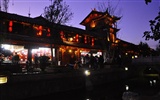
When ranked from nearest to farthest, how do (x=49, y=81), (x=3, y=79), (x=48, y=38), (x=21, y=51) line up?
(x=3, y=79) → (x=49, y=81) → (x=21, y=51) → (x=48, y=38)

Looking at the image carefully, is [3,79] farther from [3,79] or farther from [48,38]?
[48,38]

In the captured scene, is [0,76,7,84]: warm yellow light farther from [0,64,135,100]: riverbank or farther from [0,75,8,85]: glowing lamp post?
[0,64,135,100]: riverbank

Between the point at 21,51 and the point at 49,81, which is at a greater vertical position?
the point at 21,51

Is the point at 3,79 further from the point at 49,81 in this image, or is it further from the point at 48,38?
the point at 48,38

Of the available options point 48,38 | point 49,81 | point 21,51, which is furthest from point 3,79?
point 48,38

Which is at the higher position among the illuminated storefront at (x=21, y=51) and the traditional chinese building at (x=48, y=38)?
the traditional chinese building at (x=48, y=38)

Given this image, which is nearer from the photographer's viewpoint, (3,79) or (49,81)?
(3,79)

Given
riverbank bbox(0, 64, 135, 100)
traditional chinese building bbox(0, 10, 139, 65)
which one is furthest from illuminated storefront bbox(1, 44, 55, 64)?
riverbank bbox(0, 64, 135, 100)

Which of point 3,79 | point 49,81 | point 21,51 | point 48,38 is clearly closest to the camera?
point 3,79

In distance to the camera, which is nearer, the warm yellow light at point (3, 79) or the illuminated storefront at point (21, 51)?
the warm yellow light at point (3, 79)

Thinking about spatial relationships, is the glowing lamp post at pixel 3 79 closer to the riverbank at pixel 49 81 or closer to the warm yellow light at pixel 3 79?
the warm yellow light at pixel 3 79


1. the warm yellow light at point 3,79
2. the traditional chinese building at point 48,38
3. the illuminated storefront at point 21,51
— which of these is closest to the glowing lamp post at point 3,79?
the warm yellow light at point 3,79

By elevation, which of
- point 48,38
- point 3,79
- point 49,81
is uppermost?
point 48,38

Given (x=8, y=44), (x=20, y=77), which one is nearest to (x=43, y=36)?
(x=8, y=44)
